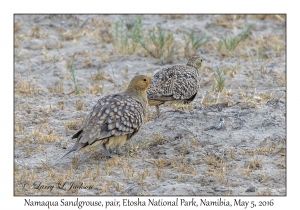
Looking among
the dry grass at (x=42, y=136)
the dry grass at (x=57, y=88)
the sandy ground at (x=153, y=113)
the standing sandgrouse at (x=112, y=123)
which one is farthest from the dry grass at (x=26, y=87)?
the standing sandgrouse at (x=112, y=123)

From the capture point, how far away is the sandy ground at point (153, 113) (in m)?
6.51

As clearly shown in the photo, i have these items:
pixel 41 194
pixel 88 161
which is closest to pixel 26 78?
pixel 88 161

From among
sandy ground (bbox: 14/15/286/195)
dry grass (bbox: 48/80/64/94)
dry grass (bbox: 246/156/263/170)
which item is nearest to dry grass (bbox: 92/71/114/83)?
sandy ground (bbox: 14/15/286/195)

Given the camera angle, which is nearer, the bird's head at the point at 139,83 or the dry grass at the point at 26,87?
the bird's head at the point at 139,83

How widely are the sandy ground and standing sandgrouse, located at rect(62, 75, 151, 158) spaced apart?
10.1 inches

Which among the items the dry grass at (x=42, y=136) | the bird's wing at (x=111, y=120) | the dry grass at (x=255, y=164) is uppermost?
the bird's wing at (x=111, y=120)

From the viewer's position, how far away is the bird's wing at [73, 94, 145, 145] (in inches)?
265

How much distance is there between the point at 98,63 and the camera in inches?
408

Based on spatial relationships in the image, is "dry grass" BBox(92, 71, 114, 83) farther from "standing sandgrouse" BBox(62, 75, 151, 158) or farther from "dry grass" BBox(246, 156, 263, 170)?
"dry grass" BBox(246, 156, 263, 170)

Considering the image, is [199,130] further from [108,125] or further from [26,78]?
[26,78]

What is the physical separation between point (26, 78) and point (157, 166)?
12.4 ft

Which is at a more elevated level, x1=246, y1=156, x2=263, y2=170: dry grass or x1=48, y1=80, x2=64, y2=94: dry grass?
x1=48, y1=80, x2=64, y2=94: dry grass

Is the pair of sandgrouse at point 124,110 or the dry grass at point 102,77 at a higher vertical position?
the dry grass at point 102,77

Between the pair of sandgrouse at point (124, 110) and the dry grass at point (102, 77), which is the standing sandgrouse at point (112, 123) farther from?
the dry grass at point (102, 77)
